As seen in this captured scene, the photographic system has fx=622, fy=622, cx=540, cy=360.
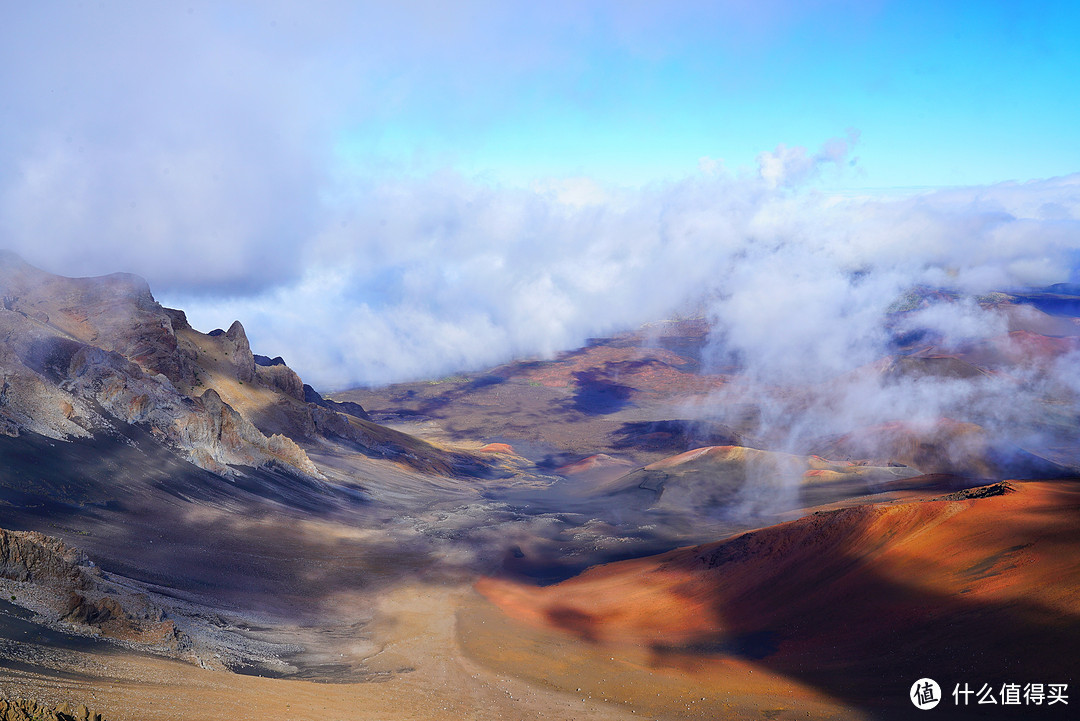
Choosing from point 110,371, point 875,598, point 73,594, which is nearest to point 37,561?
point 73,594

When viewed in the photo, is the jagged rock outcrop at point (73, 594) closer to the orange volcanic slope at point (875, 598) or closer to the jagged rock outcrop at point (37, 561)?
the jagged rock outcrop at point (37, 561)

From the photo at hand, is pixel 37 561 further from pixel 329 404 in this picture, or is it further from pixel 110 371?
pixel 329 404

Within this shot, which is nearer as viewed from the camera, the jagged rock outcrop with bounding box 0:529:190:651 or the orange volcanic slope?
the orange volcanic slope

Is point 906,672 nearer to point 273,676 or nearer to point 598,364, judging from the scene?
point 273,676

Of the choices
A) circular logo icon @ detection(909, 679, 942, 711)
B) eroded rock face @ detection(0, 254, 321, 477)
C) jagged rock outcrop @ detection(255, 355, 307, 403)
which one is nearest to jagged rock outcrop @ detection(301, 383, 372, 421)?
jagged rock outcrop @ detection(255, 355, 307, 403)

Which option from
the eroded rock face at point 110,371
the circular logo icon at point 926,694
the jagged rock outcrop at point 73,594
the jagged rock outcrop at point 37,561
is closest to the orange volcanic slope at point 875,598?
the circular logo icon at point 926,694

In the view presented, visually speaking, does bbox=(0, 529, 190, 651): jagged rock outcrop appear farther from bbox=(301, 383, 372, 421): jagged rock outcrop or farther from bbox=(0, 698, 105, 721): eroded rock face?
bbox=(301, 383, 372, 421): jagged rock outcrop
